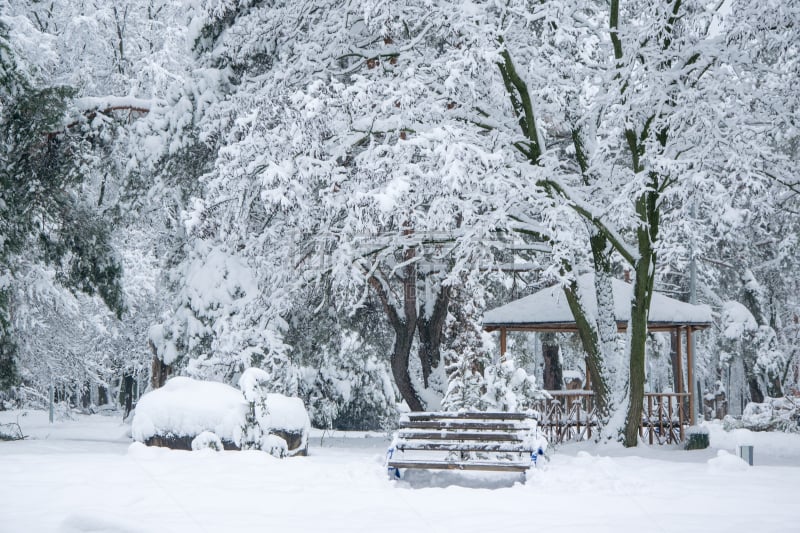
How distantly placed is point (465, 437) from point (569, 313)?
8.04m

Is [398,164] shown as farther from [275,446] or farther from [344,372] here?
[344,372]

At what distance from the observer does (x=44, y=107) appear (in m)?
13.9

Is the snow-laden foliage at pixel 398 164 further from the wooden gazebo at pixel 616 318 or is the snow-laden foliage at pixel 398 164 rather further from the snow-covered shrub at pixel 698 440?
the snow-covered shrub at pixel 698 440

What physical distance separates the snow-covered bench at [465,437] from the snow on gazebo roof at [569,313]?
22.9 feet

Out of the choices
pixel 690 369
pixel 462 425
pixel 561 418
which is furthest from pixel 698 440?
pixel 462 425

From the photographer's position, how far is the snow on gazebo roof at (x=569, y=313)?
17.9 m

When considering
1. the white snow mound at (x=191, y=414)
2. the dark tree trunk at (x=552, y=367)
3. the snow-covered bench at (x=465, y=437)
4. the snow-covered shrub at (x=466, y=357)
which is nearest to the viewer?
the snow-covered bench at (x=465, y=437)

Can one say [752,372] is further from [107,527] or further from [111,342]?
[107,527]

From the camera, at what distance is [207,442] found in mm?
11305

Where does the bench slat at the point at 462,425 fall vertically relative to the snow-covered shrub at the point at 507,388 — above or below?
below

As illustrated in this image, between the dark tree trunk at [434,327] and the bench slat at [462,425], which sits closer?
the bench slat at [462,425]

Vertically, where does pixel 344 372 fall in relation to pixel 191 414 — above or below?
above

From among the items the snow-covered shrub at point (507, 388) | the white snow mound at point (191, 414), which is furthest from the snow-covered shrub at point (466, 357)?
the white snow mound at point (191, 414)

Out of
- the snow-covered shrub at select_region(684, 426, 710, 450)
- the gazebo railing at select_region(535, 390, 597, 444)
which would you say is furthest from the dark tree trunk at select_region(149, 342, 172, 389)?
the snow-covered shrub at select_region(684, 426, 710, 450)
